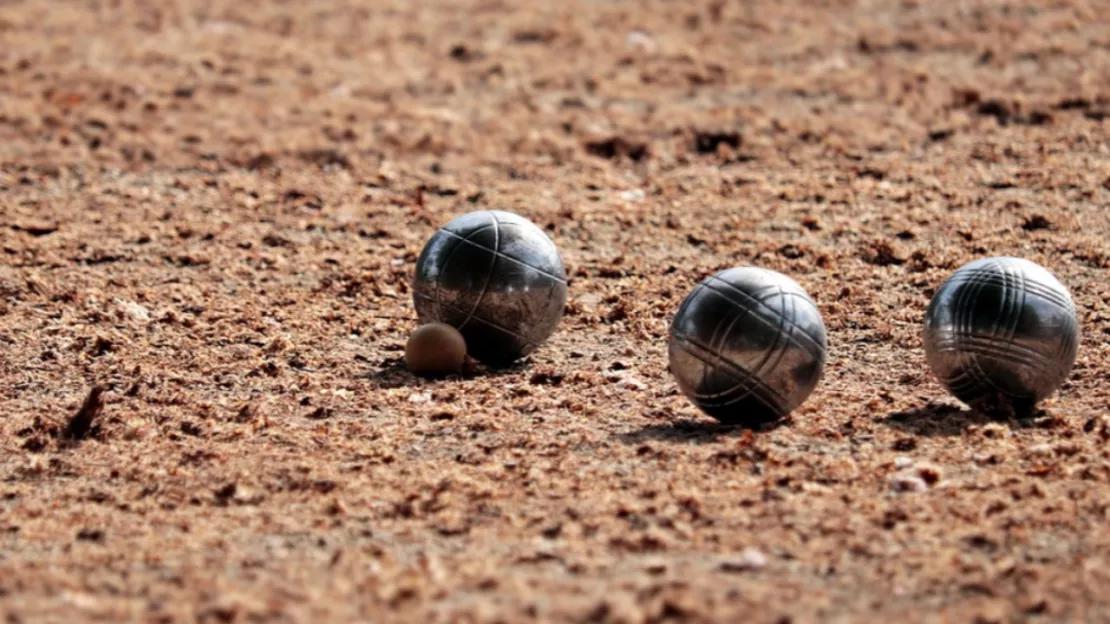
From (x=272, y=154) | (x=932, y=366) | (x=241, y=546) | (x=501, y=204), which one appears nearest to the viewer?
(x=241, y=546)

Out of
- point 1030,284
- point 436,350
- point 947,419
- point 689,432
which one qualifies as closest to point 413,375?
point 436,350

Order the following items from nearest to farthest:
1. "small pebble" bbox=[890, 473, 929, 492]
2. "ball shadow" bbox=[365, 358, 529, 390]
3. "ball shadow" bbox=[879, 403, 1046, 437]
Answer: "small pebble" bbox=[890, 473, 929, 492] → "ball shadow" bbox=[879, 403, 1046, 437] → "ball shadow" bbox=[365, 358, 529, 390]

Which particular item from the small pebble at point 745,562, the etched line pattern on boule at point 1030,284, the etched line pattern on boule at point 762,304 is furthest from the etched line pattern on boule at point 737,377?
the small pebble at point 745,562

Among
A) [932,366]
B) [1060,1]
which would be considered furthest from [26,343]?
[1060,1]

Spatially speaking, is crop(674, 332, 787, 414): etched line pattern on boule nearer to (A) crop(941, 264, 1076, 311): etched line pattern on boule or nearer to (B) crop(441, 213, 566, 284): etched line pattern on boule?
(A) crop(941, 264, 1076, 311): etched line pattern on boule

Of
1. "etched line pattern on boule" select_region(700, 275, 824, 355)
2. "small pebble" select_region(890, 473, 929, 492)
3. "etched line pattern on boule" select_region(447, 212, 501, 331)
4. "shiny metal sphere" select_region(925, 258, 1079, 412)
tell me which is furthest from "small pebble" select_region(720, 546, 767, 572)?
"etched line pattern on boule" select_region(447, 212, 501, 331)

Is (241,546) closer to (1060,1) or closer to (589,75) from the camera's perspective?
(589,75)
